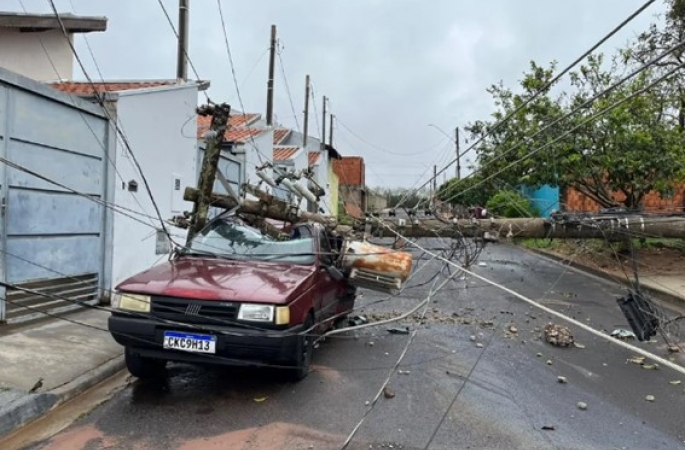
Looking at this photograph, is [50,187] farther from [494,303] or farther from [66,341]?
[494,303]

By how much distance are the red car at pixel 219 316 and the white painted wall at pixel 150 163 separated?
3595mm

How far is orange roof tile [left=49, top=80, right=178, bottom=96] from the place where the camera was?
31.9ft

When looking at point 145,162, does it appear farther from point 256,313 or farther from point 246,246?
point 256,313

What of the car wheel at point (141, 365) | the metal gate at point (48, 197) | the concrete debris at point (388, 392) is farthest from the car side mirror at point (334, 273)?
the metal gate at point (48, 197)

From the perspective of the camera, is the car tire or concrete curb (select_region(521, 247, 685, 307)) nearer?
the car tire

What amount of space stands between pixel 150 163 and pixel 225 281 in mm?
5800

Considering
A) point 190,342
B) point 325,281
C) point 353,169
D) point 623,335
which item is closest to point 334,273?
point 325,281

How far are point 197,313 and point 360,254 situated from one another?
2553mm

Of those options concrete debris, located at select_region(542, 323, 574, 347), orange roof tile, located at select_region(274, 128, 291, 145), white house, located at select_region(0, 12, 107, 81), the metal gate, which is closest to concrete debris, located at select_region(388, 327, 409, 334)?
concrete debris, located at select_region(542, 323, 574, 347)

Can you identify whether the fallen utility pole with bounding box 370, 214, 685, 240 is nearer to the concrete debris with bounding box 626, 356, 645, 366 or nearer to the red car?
the concrete debris with bounding box 626, 356, 645, 366

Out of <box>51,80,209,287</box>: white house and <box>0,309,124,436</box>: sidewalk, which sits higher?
<box>51,80,209,287</box>: white house

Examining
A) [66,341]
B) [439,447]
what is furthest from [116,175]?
[439,447]

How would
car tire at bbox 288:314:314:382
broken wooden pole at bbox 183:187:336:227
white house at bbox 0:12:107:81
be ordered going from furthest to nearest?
white house at bbox 0:12:107:81
broken wooden pole at bbox 183:187:336:227
car tire at bbox 288:314:314:382

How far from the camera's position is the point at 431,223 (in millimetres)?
7531
